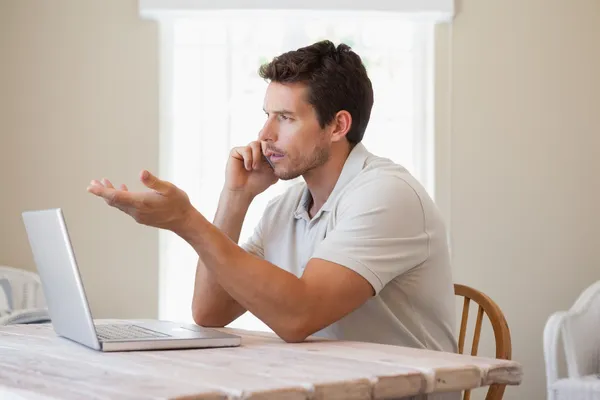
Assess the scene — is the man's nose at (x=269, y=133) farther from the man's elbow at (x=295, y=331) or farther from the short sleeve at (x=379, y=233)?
the man's elbow at (x=295, y=331)

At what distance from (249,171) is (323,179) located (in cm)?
21

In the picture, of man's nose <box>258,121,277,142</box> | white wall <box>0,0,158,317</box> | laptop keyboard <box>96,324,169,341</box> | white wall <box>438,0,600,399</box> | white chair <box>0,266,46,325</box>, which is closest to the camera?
laptop keyboard <box>96,324,169,341</box>

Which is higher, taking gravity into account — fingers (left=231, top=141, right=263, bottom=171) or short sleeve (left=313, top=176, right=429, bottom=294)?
fingers (left=231, top=141, right=263, bottom=171)

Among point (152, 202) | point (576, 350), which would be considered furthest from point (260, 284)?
point (576, 350)

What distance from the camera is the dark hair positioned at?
77.7 inches

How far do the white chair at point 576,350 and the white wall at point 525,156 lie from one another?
450 mm

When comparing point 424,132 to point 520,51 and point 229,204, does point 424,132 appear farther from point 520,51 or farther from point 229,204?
point 229,204

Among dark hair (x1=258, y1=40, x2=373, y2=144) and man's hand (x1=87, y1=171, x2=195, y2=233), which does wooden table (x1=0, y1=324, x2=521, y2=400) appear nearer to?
man's hand (x1=87, y1=171, x2=195, y2=233)

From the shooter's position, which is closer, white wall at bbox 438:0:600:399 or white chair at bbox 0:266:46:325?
white chair at bbox 0:266:46:325

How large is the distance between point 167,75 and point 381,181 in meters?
2.23

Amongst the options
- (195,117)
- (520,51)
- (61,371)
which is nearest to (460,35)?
(520,51)

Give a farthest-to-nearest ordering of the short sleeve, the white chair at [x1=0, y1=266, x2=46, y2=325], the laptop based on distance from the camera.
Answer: the white chair at [x1=0, y1=266, x2=46, y2=325], the short sleeve, the laptop

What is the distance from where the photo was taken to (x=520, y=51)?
155 inches

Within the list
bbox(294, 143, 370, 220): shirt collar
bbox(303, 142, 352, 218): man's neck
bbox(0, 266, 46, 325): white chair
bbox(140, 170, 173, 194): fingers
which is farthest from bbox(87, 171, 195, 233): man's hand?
bbox(0, 266, 46, 325): white chair
